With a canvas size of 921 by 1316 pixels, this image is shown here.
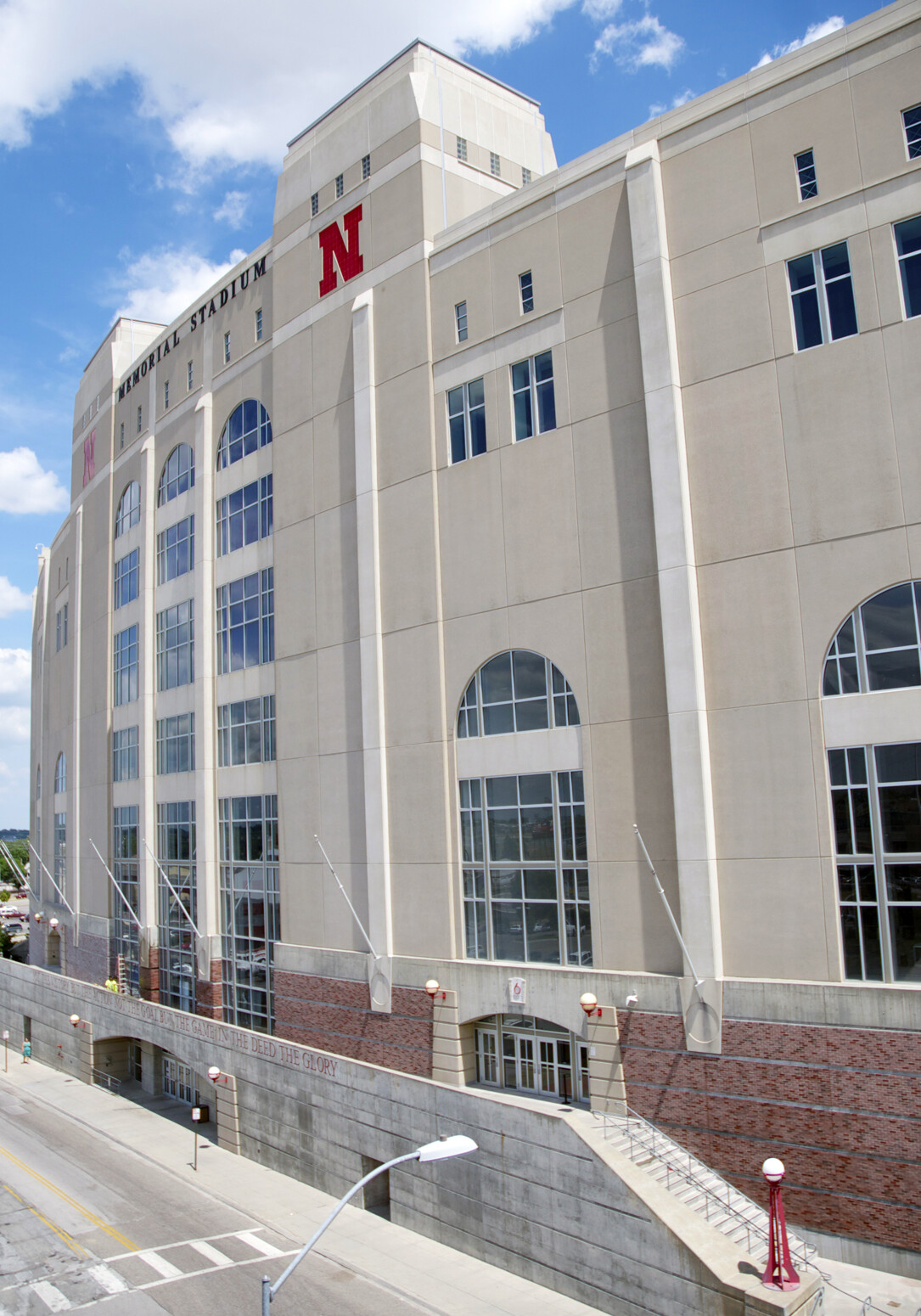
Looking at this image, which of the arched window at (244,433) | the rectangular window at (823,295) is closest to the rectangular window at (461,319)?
the rectangular window at (823,295)

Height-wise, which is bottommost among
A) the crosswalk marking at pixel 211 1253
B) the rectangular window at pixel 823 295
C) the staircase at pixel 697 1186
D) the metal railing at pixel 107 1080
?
the metal railing at pixel 107 1080

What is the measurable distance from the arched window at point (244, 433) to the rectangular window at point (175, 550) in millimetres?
4079

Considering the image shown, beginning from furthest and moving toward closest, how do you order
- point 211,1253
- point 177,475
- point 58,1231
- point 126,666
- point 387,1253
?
point 126,666
point 177,475
point 58,1231
point 211,1253
point 387,1253

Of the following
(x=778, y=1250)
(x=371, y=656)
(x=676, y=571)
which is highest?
(x=676, y=571)

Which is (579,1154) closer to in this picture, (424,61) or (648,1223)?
(648,1223)

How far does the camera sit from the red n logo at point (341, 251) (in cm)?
3475

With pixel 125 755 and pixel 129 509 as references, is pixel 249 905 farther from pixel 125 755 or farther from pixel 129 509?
pixel 129 509

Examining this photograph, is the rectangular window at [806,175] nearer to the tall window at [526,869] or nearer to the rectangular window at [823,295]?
the rectangular window at [823,295]

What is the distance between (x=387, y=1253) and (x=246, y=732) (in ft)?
66.5

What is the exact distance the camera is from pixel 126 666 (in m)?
51.2

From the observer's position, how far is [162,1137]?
3678 centimetres

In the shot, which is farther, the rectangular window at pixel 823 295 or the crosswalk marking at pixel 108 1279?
the crosswalk marking at pixel 108 1279

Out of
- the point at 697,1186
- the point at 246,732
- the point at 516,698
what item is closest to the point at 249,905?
the point at 246,732

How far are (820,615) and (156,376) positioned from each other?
37.1 metres
